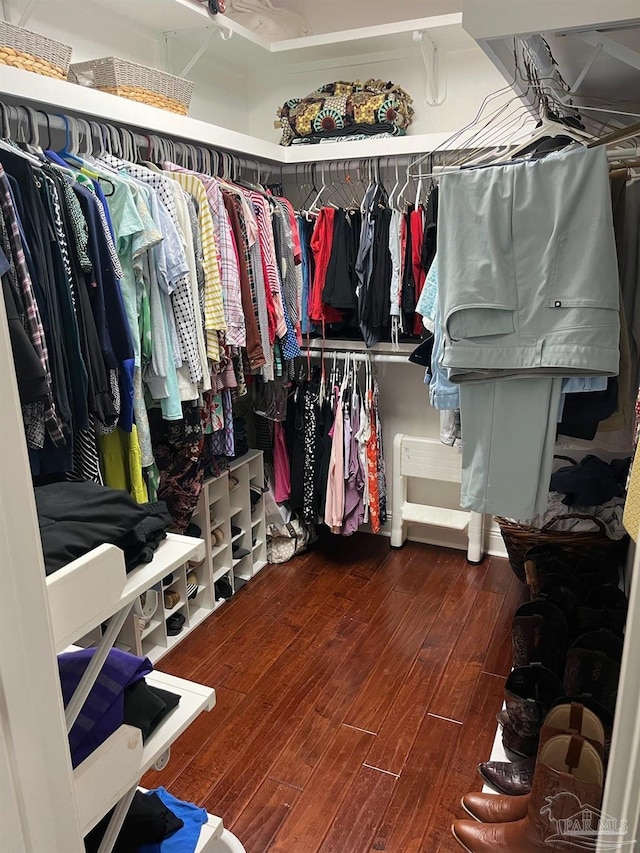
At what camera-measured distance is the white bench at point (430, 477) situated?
3131 mm

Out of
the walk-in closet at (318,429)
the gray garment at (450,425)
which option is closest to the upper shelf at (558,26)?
the walk-in closet at (318,429)

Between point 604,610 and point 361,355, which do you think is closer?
point 604,610

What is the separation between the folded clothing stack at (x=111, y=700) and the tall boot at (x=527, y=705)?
84 cm

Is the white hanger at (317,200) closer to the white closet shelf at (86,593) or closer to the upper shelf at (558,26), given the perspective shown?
the upper shelf at (558,26)

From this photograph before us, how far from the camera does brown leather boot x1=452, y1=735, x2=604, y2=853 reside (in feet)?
4.18

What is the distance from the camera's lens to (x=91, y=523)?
93 centimetres

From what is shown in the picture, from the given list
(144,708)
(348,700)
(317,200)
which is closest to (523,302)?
(144,708)

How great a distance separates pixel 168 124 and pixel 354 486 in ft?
5.80

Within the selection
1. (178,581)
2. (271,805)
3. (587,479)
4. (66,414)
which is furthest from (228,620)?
(587,479)

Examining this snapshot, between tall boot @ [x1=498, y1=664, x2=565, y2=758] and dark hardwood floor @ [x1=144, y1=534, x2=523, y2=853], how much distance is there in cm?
39

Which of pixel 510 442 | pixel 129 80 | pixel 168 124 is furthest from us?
pixel 168 124

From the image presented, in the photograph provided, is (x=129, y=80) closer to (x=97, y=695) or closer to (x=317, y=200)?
(x=317, y=200)

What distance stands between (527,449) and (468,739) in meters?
1.14

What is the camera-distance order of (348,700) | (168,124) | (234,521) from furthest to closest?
(234,521) → (348,700) → (168,124)
